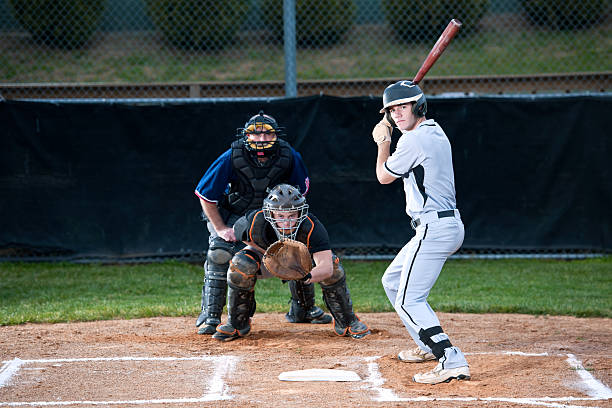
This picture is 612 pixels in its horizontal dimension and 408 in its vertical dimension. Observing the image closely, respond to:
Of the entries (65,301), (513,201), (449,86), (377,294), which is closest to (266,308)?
(377,294)

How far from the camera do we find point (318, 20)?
44.0ft

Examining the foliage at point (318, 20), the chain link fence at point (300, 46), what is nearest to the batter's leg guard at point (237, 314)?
the chain link fence at point (300, 46)

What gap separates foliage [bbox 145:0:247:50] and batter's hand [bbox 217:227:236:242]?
8.25 m

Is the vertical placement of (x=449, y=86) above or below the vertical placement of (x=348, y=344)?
above

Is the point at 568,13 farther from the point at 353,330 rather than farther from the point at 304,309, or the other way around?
the point at 353,330

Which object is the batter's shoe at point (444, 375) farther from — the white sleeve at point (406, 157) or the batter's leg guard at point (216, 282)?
the batter's leg guard at point (216, 282)

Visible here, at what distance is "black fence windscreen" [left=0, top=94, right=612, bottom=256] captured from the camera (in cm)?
904

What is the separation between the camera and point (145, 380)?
445 cm

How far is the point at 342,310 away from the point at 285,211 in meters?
1.05

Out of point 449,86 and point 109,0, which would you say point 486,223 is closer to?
point 449,86

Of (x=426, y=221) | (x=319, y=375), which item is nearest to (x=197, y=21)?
(x=426, y=221)

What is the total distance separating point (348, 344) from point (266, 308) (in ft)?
5.63

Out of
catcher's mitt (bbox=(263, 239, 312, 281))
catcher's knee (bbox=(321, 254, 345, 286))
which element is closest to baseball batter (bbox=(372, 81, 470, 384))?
catcher's mitt (bbox=(263, 239, 312, 281))

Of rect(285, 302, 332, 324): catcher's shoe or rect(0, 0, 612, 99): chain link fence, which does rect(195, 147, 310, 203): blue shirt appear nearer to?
rect(285, 302, 332, 324): catcher's shoe
